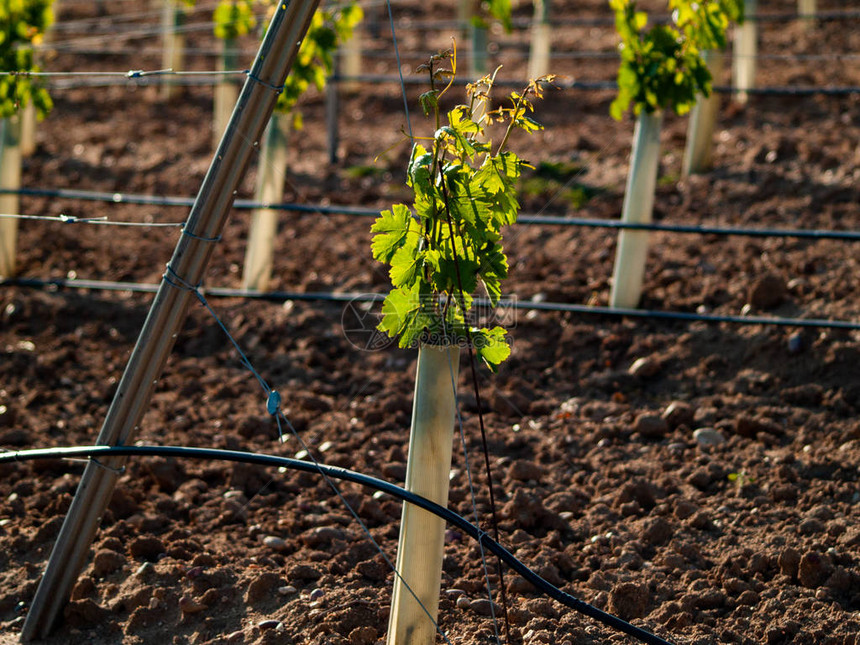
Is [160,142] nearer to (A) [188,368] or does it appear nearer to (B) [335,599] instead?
(A) [188,368]

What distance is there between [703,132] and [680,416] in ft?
7.40

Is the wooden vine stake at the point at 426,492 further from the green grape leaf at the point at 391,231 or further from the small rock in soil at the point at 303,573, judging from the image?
the small rock in soil at the point at 303,573

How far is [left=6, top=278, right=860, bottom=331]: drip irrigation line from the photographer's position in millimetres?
3555

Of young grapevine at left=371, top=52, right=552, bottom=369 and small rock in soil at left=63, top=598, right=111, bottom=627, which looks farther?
small rock in soil at left=63, top=598, right=111, bottom=627

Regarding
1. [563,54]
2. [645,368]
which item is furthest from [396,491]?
[563,54]

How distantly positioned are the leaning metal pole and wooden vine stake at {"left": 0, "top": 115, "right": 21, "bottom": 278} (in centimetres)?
280

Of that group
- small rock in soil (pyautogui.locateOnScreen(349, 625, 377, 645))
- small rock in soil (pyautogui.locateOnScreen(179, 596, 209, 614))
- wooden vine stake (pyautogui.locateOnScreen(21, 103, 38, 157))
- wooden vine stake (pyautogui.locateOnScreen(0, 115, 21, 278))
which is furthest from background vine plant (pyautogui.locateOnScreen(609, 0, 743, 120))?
wooden vine stake (pyautogui.locateOnScreen(21, 103, 38, 157))

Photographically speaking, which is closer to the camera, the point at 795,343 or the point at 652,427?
the point at 652,427

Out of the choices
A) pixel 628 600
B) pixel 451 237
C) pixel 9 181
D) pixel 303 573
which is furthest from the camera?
pixel 9 181

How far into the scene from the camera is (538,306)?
13.0 ft

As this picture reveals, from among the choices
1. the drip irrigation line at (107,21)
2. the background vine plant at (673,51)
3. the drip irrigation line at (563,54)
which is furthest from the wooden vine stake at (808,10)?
the drip irrigation line at (107,21)

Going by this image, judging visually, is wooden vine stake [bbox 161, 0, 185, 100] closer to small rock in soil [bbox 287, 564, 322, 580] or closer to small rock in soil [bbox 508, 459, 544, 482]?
small rock in soil [bbox 508, 459, 544, 482]

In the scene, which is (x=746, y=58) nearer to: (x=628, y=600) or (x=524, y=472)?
(x=524, y=472)

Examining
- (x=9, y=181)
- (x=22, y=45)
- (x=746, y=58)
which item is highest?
(x=746, y=58)
